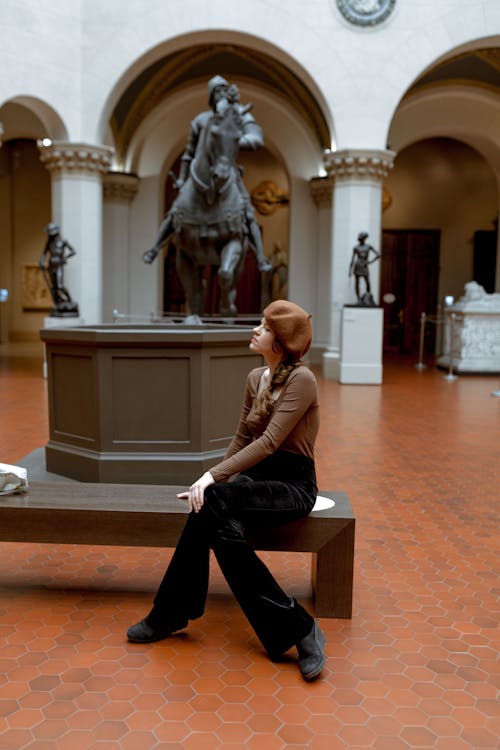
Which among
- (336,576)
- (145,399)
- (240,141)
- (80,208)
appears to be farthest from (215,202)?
(336,576)

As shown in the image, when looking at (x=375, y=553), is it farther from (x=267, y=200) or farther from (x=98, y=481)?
(x=267, y=200)

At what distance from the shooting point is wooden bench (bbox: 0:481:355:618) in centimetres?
321

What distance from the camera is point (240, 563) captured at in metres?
2.88

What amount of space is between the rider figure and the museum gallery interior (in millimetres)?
38

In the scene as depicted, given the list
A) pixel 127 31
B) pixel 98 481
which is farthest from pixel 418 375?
pixel 98 481

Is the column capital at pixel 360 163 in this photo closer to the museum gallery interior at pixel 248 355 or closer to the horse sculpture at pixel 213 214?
the museum gallery interior at pixel 248 355

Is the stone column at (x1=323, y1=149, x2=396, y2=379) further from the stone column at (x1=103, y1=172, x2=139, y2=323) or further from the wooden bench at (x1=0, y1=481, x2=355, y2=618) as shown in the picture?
the wooden bench at (x1=0, y1=481, x2=355, y2=618)

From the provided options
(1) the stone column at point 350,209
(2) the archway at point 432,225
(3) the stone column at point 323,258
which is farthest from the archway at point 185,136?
(2) the archway at point 432,225

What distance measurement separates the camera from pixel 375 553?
424cm

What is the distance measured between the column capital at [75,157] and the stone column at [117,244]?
4.38 m

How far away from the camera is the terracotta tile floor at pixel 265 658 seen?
244 cm

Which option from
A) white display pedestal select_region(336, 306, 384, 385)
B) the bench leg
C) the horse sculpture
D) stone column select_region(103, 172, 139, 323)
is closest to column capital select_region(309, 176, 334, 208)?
stone column select_region(103, 172, 139, 323)

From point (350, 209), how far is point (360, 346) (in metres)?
2.87

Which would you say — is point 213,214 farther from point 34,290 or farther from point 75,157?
point 34,290
